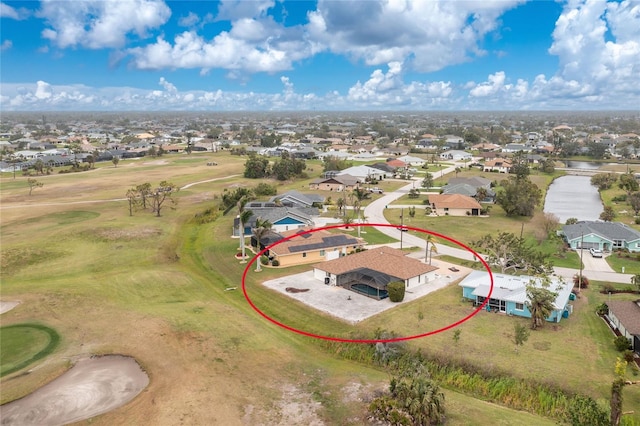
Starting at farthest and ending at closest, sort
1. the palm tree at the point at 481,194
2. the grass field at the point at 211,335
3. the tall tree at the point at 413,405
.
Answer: the palm tree at the point at 481,194 → the grass field at the point at 211,335 → the tall tree at the point at 413,405

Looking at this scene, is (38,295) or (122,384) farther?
(38,295)

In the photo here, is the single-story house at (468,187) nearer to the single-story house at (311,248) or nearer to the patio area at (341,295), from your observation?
the single-story house at (311,248)

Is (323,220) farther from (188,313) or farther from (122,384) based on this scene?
(122,384)

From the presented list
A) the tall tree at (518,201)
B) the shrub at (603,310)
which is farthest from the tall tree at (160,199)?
the shrub at (603,310)

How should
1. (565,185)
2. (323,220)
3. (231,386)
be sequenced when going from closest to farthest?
1. (231,386)
2. (323,220)
3. (565,185)

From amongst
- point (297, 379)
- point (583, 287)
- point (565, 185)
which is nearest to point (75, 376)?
point (297, 379)

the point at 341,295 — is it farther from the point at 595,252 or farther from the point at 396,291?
the point at 595,252
